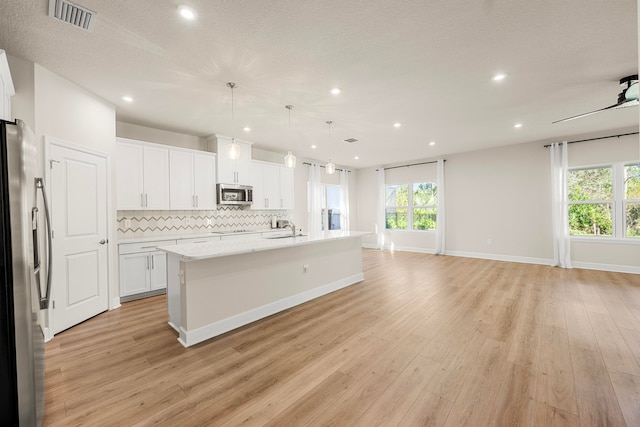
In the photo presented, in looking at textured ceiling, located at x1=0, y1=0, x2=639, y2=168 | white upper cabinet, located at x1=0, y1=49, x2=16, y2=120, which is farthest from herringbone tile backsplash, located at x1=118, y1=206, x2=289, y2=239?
white upper cabinet, located at x1=0, y1=49, x2=16, y2=120

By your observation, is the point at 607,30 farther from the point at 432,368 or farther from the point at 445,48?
the point at 432,368

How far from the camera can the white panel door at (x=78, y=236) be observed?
2.87 m

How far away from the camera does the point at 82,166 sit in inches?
A: 125

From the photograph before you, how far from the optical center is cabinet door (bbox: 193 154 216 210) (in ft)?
16.0

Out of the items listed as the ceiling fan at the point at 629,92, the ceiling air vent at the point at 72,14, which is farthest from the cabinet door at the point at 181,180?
the ceiling fan at the point at 629,92

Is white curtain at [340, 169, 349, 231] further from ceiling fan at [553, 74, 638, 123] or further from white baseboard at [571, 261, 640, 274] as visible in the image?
ceiling fan at [553, 74, 638, 123]

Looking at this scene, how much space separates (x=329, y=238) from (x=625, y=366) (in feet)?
9.78

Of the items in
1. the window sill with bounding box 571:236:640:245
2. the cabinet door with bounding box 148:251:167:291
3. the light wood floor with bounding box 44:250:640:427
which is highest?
the window sill with bounding box 571:236:640:245

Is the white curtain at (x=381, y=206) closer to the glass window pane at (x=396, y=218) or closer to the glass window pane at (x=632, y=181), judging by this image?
the glass window pane at (x=396, y=218)

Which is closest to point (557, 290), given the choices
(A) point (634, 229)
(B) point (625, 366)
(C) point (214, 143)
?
(B) point (625, 366)

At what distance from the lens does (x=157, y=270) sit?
4.11 meters

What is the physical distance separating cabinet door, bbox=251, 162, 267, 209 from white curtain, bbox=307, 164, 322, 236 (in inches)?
69.4

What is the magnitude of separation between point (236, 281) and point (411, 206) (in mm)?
6510

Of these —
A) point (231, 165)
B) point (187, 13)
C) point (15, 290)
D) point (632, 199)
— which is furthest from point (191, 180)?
point (632, 199)
